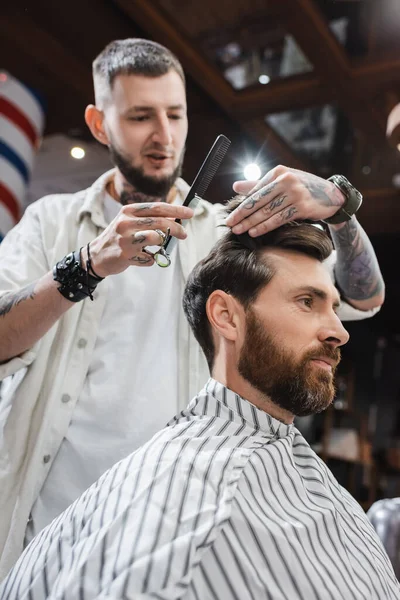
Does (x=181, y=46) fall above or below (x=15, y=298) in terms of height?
above

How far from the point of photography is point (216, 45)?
2.40m

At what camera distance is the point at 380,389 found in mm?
5879

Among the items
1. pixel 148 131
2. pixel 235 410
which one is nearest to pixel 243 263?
pixel 235 410

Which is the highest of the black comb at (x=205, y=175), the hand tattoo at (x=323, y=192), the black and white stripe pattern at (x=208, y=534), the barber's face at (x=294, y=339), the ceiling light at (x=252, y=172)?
the ceiling light at (x=252, y=172)

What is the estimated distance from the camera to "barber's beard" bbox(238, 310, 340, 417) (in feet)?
4.06

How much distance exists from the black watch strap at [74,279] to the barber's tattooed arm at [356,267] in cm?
62

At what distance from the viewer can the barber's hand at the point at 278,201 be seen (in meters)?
1.24

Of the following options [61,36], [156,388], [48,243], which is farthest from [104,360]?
[61,36]

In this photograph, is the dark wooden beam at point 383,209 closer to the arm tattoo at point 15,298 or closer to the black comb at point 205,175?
the black comb at point 205,175

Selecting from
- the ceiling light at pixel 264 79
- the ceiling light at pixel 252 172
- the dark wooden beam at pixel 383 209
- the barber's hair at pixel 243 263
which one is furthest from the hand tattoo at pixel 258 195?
the ceiling light at pixel 264 79

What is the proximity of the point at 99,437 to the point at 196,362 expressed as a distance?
313mm

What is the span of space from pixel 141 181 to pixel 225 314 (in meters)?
0.46

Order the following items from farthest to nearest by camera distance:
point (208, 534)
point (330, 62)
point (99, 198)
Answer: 1. point (330, 62)
2. point (99, 198)
3. point (208, 534)

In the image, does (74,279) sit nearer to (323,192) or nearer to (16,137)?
(323,192)
